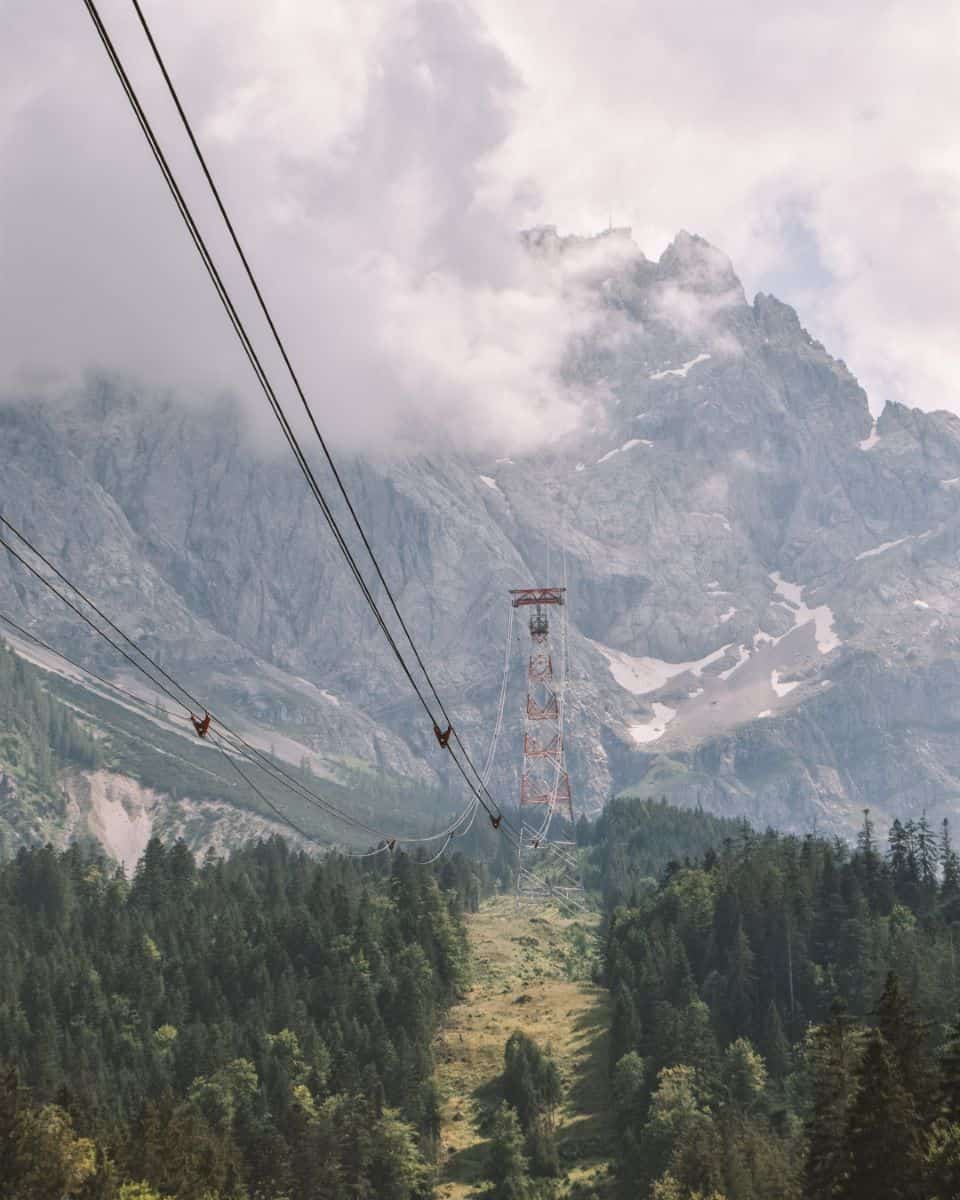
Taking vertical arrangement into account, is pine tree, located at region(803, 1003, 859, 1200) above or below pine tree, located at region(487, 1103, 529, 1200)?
above

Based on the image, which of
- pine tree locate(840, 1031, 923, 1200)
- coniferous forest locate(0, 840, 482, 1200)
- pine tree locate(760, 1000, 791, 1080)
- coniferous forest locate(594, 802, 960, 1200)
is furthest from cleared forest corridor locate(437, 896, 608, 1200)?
pine tree locate(840, 1031, 923, 1200)

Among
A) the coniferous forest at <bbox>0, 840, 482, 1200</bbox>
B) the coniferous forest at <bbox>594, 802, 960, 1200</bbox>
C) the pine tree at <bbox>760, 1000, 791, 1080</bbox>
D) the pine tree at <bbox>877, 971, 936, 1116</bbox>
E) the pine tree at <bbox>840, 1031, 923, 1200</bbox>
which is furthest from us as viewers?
the pine tree at <bbox>760, 1000, 791, 1080</bbox>

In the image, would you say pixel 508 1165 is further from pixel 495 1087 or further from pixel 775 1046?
pixel 775 1046

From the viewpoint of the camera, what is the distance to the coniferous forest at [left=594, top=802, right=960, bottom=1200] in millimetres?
87688

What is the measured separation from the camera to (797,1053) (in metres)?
172

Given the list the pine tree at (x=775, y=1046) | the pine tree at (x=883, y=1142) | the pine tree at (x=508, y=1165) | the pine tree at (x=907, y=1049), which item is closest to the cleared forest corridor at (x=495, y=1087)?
the pine tree at (x=508, y=1165)

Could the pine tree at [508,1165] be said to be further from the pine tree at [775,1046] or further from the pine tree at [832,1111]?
the pine tree at [832,1111]

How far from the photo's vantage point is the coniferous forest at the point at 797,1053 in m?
87.7

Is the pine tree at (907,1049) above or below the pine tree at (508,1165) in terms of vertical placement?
above

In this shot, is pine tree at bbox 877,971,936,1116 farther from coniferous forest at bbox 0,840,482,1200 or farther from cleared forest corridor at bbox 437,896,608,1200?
cleared forest corridor at bbox 437,896,608,1200

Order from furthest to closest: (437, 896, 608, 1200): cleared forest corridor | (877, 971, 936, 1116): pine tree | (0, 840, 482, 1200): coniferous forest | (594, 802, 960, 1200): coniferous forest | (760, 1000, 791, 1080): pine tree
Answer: (760, 1000, 791, 1080): pine tree → (437, 896, 608, 1200): cleared forest corridor → (0, 840, 482, 1200): coniferous forest → (877, 971, 936, 1116): pine tree → (594, 802, 960, 1200): coniferous forest

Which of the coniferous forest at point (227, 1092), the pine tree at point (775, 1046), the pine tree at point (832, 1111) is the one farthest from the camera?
the pine tree at point (775, 1046)

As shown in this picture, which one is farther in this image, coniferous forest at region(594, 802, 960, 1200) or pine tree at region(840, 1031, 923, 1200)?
coniferous forest at region(594, 802, 960, 1200)

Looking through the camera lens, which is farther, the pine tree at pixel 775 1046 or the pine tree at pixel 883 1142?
the pine tree at pixel 775 1046
